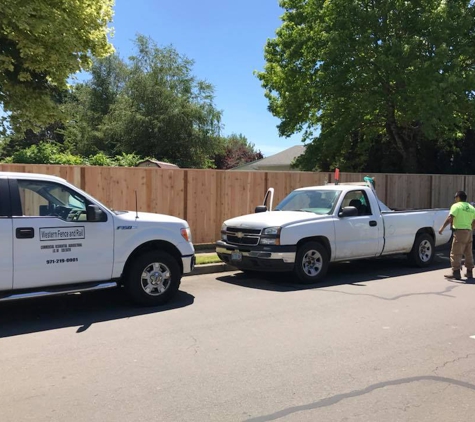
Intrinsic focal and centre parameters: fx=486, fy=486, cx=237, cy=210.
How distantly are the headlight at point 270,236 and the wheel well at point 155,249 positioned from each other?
5.93 feet

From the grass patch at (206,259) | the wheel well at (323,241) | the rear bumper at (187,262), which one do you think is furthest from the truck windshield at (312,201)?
the rear bumper at (187,262)

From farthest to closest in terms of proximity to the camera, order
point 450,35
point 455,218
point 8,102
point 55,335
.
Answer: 1. point 450,35
2. point 8,102
3. point 455,218
4. point 55,335

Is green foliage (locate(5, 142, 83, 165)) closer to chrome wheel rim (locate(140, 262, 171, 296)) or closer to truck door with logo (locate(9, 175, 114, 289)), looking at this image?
truck door with logo (locate(9, 175, 114, 289))

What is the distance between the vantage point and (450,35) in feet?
54.6

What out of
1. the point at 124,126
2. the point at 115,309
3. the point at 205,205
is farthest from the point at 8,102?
the point at 124,126

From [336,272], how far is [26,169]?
6.76 meters

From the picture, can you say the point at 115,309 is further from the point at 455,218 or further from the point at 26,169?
the point at 455,218

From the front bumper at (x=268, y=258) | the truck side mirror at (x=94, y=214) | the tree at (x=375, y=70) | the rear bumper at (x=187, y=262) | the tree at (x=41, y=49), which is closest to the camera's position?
the truck side mirror at (x=94, y=214)

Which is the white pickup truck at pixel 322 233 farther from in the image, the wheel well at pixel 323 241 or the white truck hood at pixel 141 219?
the white truck hood at pixel 141 219

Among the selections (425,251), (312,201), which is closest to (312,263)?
(312,201)

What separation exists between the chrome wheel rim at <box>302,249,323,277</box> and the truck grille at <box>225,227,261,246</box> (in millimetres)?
960

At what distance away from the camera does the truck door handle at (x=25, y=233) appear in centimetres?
598

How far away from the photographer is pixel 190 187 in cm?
1231

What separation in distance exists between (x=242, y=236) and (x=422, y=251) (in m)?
4.48
